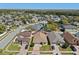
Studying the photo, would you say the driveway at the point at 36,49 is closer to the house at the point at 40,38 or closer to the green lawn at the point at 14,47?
the house at the point at 40,38

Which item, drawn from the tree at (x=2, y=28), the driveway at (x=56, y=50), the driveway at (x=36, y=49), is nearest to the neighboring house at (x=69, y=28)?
the driveway at (x=56, y=50)

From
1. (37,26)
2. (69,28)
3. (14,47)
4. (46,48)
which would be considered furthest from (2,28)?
(69,28)

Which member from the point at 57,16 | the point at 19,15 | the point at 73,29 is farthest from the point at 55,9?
the point at 19,15

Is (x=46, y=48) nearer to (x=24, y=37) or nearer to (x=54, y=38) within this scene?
(x=54, y=38)

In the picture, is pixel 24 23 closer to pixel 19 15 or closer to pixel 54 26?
pixel 19 15

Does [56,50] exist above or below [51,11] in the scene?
below

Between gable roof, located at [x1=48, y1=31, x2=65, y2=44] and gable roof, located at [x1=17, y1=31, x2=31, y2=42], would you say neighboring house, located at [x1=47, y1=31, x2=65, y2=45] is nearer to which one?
gable roof, located at [x1=48, y1=31, x2=65, y2=44]
